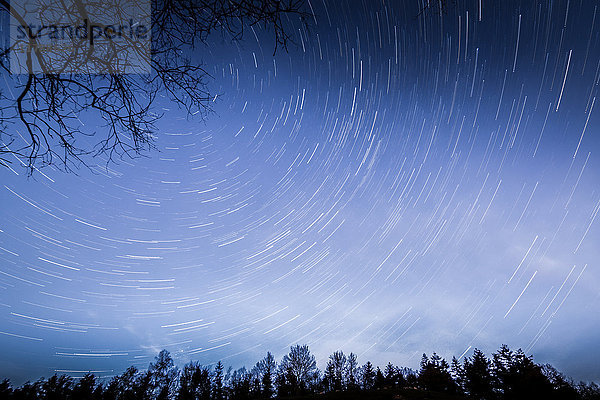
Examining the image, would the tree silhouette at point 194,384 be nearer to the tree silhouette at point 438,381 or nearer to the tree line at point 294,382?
the tree line at point 294,382

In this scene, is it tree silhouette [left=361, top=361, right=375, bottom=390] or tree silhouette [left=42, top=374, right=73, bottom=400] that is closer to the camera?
tree silhouette [left=42, top=374, right=73, bottom=400]

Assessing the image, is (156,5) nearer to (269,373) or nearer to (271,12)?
(271,12)

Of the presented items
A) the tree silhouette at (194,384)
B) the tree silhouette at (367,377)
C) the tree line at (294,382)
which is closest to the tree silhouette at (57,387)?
the tree line at (294,382)

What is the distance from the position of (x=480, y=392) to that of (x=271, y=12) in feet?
172

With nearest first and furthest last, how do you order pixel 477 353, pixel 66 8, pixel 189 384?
1. pixel 66 8
2. pixel 477 353
3. pixel 189 384

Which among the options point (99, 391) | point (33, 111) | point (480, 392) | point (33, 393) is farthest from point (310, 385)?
point (33, 111)

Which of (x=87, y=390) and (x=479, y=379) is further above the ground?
(x=87, y=390)

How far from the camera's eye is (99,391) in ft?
145

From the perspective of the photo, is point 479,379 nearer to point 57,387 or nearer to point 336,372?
point 336,372

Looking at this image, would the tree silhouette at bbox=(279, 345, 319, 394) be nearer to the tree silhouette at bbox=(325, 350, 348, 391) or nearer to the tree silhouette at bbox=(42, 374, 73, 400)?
the tree silhouette at bbox=(325, 350, 348, 391)

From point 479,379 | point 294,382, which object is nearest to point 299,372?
point 294,382

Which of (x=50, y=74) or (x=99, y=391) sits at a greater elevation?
A: (x=99, y=391)

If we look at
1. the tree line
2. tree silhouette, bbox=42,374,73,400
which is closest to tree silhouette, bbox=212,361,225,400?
the tree line

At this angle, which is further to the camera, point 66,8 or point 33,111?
point 33,111
